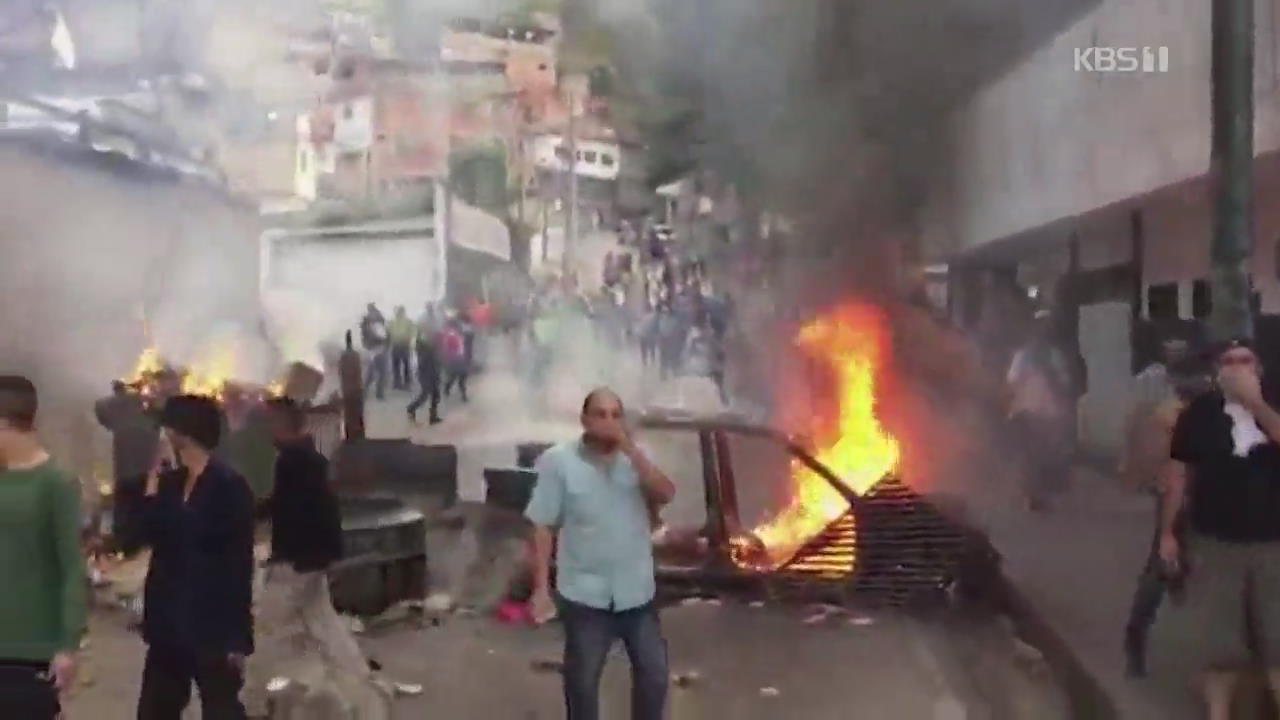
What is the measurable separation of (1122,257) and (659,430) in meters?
1.52

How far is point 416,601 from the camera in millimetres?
4207


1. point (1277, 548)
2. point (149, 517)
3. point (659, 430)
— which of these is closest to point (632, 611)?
point (659, 430)

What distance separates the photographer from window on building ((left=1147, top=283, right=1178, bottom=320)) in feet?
13.2

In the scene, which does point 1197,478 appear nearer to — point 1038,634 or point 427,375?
point 1038,634

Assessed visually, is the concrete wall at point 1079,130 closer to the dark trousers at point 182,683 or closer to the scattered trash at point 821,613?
the scattered trash at point 821,613

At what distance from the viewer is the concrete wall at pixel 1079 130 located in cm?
394

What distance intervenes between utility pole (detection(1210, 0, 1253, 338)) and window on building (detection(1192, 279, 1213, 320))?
14 mm

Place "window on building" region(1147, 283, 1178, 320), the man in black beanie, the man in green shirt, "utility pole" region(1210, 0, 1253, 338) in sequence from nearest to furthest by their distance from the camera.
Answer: the man in green shirt, the man in black beanie, "utility pole" region(1210, 0, 1253, 338), "window on building" region(1147, 283, 1178, 320)

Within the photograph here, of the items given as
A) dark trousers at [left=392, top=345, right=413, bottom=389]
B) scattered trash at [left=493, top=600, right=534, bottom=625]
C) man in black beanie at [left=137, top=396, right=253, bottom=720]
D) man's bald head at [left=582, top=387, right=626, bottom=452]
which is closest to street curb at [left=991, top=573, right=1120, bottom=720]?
man's bald head at [left=582, top=387, right=626, bottom=452]

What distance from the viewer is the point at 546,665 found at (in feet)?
13.4

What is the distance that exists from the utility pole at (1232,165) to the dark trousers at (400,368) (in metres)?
2.43

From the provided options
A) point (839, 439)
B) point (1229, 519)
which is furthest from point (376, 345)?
point (1229, 519)

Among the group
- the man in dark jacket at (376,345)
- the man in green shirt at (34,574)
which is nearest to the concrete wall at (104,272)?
the man in dark jacket at (376,345)

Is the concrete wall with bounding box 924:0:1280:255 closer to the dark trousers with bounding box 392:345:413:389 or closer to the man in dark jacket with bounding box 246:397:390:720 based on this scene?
the dark trousers with bounding box 392:345:413:389
